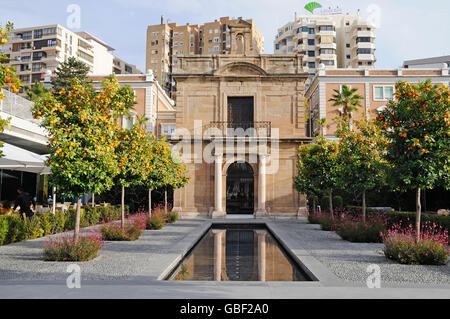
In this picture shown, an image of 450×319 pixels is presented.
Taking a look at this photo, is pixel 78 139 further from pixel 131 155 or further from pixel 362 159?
pixel 362 159

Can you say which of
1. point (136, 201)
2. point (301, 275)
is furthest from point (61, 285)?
point (136, 201)

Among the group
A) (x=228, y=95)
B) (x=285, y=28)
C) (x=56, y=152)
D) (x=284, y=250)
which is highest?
(x=285, y=28)

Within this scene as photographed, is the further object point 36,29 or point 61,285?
point 36,29

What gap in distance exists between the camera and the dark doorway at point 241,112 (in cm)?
2794

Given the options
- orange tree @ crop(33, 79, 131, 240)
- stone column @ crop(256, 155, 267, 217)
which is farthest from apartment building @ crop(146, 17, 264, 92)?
orange tree @ crop(33, 79, 131, 240)

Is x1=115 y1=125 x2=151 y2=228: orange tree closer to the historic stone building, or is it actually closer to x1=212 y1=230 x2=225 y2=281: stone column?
x1=212 y1=230 x2=225 y2=281: stone column

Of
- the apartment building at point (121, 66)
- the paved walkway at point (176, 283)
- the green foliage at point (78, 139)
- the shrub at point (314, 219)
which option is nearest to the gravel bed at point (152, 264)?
Result: the paved walkway at point (176, 283)

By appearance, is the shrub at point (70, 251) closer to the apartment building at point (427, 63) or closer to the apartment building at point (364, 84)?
the apartment building at point (364, 84)

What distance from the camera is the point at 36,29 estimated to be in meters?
74.9

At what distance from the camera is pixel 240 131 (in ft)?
90.6

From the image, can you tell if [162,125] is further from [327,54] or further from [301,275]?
[327,54]

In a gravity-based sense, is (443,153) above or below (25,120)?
below
